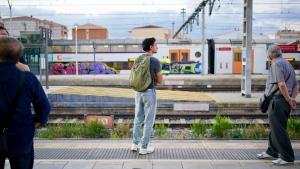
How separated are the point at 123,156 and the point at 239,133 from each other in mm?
3142

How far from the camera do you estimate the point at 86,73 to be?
36.4 metres

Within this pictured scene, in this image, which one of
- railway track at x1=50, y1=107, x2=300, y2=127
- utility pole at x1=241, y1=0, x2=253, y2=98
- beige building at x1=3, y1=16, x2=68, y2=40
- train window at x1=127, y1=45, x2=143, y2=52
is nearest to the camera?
railway track at x1=50, y1=107, x2=300, y2=127

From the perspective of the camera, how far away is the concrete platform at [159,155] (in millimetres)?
6031

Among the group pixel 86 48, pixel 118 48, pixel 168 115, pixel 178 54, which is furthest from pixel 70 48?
pixel 168 115

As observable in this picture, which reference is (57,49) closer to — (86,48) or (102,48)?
(86,48)

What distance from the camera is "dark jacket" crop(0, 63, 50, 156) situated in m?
3.64

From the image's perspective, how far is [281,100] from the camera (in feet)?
20.0

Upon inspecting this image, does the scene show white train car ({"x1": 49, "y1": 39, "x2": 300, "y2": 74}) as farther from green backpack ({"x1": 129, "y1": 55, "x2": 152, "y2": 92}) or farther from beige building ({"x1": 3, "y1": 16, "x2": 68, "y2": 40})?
green backpack ({"x1": 129, "y1": 55, "x2": 152, "y2": 92})

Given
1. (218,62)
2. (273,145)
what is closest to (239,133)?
(273,145)

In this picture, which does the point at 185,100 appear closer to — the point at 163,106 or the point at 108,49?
the point at 163,106

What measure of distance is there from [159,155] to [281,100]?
2040mm

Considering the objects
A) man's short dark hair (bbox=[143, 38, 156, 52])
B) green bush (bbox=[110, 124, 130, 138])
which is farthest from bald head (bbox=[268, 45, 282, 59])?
green bush (bbox=[110, 124, 130, 138])

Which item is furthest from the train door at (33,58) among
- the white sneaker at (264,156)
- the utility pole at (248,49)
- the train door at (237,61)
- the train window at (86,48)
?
the train door at (237,61)

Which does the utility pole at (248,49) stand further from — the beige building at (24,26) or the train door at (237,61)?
the train door at (237,61)
